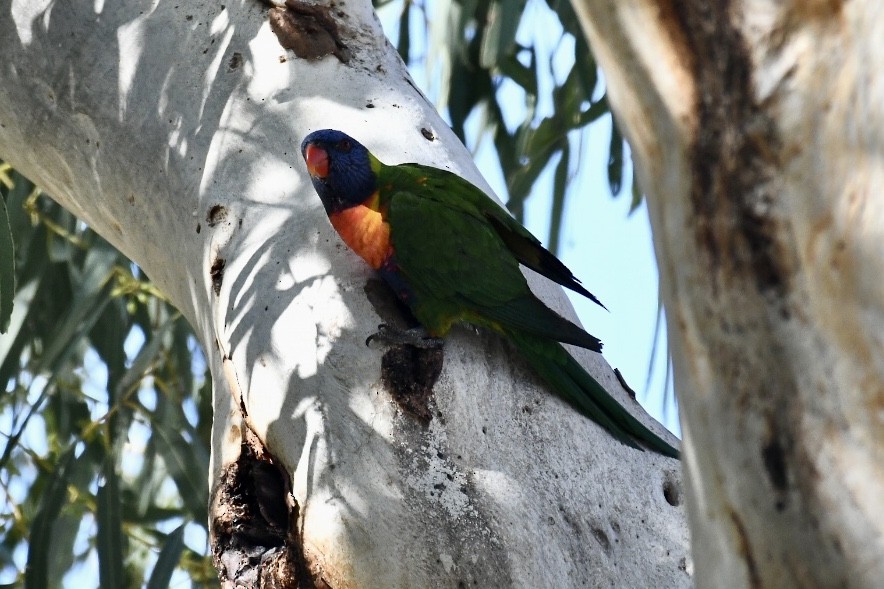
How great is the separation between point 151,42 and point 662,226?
1298mm

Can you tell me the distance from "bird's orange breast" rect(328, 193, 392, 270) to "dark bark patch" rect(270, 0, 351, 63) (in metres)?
0.31

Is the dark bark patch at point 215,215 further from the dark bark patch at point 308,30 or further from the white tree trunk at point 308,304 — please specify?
the dark bark patch at point 308,30

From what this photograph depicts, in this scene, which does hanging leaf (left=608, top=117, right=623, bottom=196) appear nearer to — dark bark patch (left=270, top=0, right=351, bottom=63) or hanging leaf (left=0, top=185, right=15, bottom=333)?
dark bark patch (left=270, top=0, right=351, bottom=63)

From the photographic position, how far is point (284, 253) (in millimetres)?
1464

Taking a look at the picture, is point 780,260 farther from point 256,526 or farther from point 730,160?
point 256,526

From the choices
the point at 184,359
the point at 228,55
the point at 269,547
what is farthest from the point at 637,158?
the point at 184,359

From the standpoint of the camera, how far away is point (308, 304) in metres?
1.40

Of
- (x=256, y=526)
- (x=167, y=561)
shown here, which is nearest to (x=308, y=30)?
(x=256, y=526)

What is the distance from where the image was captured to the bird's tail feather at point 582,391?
140cm

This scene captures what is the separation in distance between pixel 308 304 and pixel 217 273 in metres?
0.21

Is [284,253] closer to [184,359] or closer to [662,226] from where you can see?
[662,226]

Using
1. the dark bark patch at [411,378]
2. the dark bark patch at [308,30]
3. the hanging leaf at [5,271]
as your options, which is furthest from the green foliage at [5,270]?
the dark bark patch at [411,378]

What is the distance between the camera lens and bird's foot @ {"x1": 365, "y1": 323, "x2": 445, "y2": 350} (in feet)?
4.39

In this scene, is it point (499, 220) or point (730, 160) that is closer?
point (730, 160)
